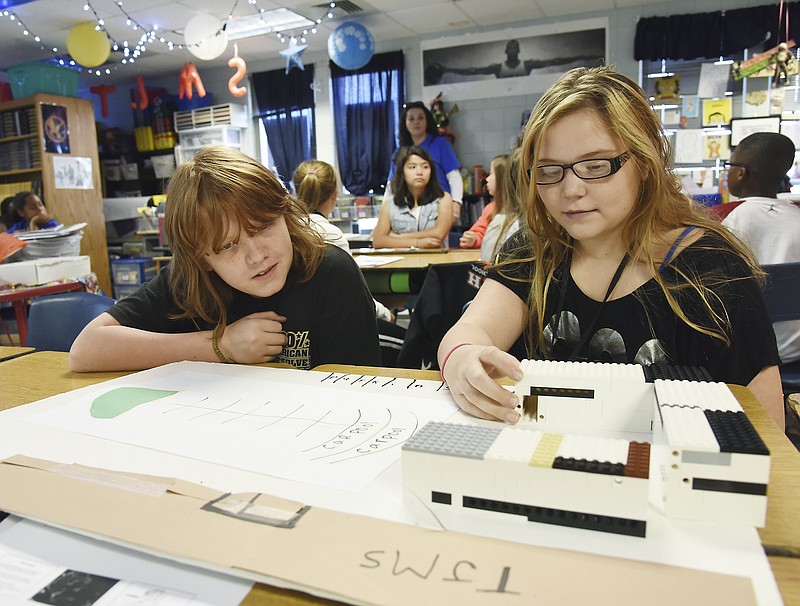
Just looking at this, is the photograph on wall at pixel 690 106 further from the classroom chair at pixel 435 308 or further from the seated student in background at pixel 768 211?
the classroom chair at pixel 435 308

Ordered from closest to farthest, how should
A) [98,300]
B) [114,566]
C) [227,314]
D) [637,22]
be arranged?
[114,566] → [227,314] → [98,300] → [637,22]

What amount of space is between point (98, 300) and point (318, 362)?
2.73 feet

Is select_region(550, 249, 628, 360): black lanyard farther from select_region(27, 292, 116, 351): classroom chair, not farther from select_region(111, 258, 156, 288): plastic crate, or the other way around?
select_region(111, 258, 156, 288): plastic crate

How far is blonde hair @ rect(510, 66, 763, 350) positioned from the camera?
39.8 inches

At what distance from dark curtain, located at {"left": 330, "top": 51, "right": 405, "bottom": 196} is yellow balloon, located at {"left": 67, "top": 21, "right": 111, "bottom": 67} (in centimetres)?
230

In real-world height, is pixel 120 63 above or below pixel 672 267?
above

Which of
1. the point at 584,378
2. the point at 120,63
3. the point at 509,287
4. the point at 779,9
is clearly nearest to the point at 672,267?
the point at 509,287

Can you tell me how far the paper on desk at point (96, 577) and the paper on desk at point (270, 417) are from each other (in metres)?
0.15

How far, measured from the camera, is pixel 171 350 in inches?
45.8

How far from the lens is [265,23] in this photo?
552 cm

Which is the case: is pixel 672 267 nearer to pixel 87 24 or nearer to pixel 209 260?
pixel 209 260

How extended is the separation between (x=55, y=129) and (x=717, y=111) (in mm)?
6272

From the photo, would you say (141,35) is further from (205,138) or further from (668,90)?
(668,90)

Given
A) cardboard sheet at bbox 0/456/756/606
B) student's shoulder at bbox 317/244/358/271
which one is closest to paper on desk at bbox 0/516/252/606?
cardboard sheet at bbox 0/456/756/606
